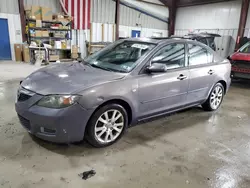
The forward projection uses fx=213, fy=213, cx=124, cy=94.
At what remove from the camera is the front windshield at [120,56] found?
2809mm

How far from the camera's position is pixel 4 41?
9.30 meters

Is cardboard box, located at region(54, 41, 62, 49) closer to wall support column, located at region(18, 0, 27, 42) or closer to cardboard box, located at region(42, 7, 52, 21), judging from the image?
cardboard box, located at region(42, 7, 52, 21)

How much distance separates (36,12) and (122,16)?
5047mm

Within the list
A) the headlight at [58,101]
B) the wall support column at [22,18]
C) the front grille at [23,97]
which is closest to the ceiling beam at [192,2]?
the wall support column at [22,18]

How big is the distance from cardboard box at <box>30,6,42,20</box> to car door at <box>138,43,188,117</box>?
26.1 ft

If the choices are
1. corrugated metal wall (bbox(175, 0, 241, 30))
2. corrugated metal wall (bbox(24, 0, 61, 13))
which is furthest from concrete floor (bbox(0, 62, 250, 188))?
corrugated metal wall (bbox(175, 0, 241, 30))

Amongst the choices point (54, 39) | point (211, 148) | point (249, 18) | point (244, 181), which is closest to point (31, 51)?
point (54, 39)

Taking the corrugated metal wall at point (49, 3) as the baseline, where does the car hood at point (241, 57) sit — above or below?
below

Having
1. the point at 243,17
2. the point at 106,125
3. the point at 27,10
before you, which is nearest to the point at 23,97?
the point at 106,125

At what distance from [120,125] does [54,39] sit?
8665 mm

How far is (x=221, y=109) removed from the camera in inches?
169

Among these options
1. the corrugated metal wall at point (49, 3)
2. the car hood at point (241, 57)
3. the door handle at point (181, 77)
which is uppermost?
the corrugated metal wall at point (49, 3)

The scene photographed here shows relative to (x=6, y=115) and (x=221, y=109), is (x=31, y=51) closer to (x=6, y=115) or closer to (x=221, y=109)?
(x=6, y=115)

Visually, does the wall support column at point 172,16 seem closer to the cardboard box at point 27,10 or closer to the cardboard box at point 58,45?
the cardboard box at point 58,45
